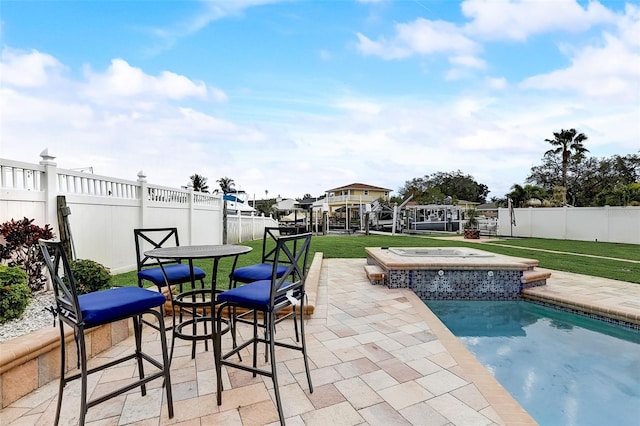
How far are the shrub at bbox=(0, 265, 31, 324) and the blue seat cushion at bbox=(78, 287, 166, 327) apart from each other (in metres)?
1.24

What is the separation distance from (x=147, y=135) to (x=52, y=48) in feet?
13.8

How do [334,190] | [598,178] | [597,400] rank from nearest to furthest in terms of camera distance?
[597,400], [598,178], [334,190]

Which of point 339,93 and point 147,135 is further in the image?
point 339,93

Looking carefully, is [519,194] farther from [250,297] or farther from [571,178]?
[250,297]

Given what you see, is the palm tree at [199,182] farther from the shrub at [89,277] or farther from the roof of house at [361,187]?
the shrub at [89,277]

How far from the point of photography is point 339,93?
11.4 meters

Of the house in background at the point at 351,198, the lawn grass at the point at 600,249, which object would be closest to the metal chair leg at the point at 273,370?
the lawn grass at the point at 600,249

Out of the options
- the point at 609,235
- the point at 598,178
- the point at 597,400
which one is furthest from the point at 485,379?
the point at 598,178

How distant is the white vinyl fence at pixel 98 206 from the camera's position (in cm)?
372

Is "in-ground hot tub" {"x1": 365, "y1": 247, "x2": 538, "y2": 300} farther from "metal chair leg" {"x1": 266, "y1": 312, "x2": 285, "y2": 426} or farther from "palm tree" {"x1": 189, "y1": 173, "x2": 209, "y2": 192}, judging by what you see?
"palm tree" {"x1": 189, "y1": 173, "x2": 209, "y2": 192}

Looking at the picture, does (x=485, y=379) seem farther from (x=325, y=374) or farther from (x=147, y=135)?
(x=147, y=135)

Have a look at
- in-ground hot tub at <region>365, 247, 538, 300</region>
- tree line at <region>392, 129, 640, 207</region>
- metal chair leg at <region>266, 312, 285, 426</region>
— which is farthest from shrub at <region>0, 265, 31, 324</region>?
tree line at <region>392, 129, 640, 207</region>

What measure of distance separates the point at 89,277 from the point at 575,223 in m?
18.9

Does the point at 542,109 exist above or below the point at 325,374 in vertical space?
above
